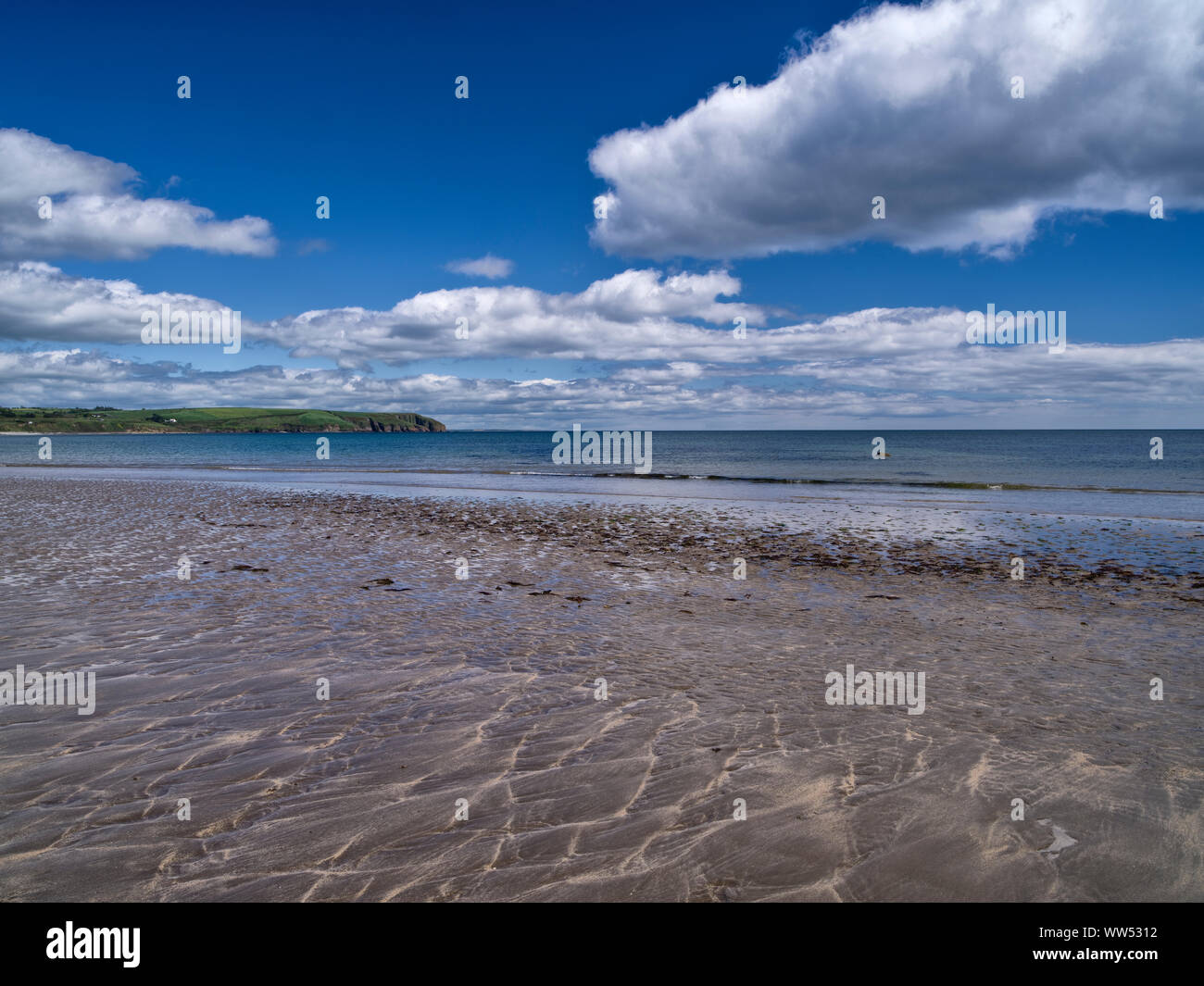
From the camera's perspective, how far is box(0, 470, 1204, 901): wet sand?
15.4ft

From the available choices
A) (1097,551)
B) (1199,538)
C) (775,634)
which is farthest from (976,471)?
(775,634)

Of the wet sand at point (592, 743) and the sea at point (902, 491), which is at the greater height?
the sea at point (902, 491)

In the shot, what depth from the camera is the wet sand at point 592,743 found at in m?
4.70

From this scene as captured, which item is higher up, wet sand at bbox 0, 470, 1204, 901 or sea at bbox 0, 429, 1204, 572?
sea at bbox 0, 429, 1204, 572

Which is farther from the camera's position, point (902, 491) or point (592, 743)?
point (902, 491)

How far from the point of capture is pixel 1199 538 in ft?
74.0

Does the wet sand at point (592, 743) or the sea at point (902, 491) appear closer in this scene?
the wet sand at point (592, 743)

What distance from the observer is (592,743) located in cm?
685

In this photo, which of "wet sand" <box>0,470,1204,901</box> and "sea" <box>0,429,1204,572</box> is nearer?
"wet sand" <box>0,470,1204,901</box>

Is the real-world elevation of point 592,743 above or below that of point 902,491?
below

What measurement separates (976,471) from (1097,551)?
46.0 metres
